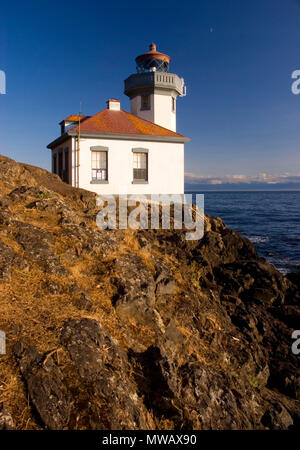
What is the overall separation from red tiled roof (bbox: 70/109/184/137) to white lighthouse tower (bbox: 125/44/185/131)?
8.55 feet

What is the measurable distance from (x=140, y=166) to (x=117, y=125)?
2.68 meters

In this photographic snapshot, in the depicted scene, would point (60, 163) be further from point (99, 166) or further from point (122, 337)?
point (122, 337)

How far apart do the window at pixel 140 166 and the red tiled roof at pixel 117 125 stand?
1.25m

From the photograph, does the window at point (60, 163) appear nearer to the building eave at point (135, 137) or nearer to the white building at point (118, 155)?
the white building at point (118, 155)

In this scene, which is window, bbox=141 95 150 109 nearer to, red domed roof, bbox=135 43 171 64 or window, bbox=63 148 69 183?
red domed roof, bbox=135 43 171 64

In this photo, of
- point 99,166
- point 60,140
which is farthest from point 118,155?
point 60,140

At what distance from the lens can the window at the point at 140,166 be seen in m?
18.2

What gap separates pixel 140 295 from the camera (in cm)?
695

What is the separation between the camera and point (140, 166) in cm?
1833

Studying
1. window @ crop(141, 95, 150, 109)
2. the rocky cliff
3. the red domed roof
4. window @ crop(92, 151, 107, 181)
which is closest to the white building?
window @ crop(92, 151, 107, 181)

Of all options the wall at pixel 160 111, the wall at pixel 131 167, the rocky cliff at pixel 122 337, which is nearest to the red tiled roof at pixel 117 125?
the wall at pixel 131 167

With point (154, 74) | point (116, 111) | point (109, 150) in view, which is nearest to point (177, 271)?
point (109, 150)

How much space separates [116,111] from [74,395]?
18.5m
